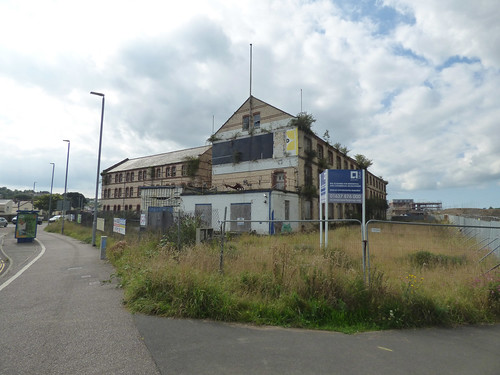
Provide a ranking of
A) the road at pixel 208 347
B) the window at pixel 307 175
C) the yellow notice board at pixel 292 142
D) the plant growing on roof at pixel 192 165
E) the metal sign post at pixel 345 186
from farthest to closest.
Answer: the plant growing on roof at pixel 192 165 < the window at pixel 307 175 < the yellow notice board at pixel 292 142 < the metal sign post at pixel 345 186 < the road at pixel 208 347

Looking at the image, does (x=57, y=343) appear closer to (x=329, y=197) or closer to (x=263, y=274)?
(x=263, y=274)

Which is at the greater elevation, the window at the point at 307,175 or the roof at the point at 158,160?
the roof at the point at 158,160

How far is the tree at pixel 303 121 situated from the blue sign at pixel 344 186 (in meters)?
16.7

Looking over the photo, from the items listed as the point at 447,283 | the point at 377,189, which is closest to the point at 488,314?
the point at 447,283

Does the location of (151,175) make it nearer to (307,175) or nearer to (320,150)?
(320,150)

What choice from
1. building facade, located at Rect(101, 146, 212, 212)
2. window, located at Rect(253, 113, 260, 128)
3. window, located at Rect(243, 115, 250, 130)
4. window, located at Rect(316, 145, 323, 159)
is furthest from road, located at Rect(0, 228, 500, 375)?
building facade, located at Rect(101, 146, 212, 212)

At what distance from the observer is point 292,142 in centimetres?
2711

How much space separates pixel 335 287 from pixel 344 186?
6.62m

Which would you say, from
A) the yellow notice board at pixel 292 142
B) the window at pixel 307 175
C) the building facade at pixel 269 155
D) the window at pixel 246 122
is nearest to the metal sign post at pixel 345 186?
the building facade at pixel 269 155

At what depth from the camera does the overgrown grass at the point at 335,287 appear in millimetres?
5148

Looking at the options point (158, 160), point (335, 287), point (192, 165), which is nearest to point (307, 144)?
point (192, 165)

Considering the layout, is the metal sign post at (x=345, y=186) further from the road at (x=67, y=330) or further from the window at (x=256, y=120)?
the window at (x=256, y=120)

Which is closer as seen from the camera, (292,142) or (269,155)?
(292,142)

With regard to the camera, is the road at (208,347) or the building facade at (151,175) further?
the building facade at (151,175)
